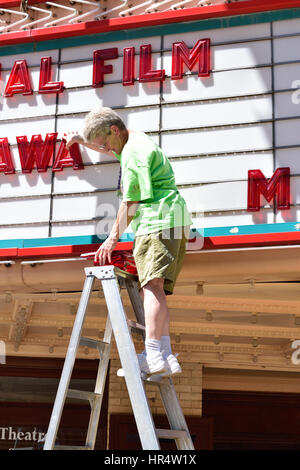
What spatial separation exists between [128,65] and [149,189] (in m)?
2.69

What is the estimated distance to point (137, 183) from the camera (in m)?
5.31

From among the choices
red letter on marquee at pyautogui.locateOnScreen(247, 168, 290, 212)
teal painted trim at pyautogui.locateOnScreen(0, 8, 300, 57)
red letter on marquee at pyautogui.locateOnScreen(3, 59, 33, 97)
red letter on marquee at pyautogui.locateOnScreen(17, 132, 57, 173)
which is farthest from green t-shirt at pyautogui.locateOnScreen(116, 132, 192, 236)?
red letter on marquee at pyautogui.locateOnScreen(3, 59, 33, 97)

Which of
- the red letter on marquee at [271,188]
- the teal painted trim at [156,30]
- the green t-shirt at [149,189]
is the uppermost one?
the teal painted trim at [156,30]

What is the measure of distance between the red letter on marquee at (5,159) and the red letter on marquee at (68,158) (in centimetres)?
50

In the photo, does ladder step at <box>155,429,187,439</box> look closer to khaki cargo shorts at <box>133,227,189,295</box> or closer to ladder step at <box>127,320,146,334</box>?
ladder step at <box>127,320,146,334</box>

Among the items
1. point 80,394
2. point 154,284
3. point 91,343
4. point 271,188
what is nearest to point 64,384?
point 80,394

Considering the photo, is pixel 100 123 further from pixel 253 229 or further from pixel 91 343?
pixel 253 229

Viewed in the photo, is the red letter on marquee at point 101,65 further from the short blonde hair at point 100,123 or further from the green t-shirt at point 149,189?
the green t-shirt at point 149,189

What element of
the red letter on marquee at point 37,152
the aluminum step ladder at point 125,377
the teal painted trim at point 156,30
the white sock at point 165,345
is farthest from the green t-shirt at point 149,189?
the teal painted trim at point 156,30

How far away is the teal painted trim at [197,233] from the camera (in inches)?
251

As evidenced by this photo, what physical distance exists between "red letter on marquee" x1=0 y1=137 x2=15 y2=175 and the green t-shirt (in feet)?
8.33

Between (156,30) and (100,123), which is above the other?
(156,30)

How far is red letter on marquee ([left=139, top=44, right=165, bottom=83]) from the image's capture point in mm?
7332
